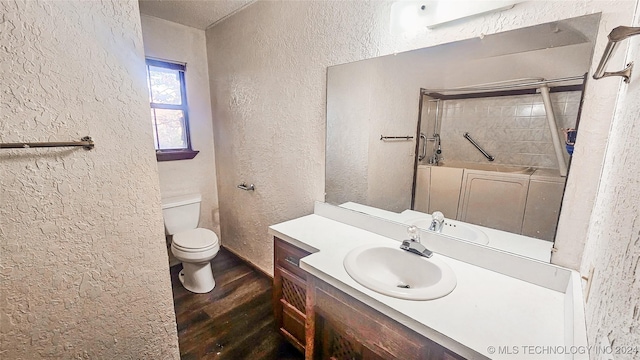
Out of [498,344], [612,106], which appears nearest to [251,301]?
[498,344]

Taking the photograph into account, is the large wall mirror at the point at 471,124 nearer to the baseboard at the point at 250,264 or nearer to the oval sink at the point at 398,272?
the oval sink at the point at 398,272

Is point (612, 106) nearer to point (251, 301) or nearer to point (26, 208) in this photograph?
point (26, 208)

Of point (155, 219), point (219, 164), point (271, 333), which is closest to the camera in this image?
point (155, 219)

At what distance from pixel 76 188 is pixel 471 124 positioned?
64.8 inches

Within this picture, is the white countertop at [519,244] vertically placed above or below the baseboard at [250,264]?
above

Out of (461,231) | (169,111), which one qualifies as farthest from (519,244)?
(169,111)

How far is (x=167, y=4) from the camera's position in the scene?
74.7 inches

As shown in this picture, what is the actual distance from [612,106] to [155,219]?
1.80 meters

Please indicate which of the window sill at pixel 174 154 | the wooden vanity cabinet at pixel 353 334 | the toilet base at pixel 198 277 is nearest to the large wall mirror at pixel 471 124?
the wooden vanity cabinet at pixel 353 334

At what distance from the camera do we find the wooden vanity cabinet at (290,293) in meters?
1.39

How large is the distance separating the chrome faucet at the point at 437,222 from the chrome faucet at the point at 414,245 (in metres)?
0.11

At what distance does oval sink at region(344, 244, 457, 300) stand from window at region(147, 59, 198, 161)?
79.3 inches

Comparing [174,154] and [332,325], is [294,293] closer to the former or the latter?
[332,325]

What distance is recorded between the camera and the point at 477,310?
82cm
